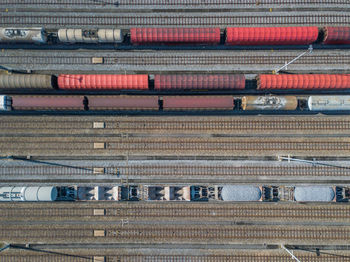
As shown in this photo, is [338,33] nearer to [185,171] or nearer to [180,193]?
[185,171]

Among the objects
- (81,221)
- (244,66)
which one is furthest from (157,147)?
(244,66)

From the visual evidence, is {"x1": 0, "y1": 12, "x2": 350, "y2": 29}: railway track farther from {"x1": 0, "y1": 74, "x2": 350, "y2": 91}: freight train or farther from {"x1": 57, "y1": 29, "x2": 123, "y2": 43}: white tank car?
{"x1": 0, "y1": 74, "x2": 350, "y2": 91}: freight train

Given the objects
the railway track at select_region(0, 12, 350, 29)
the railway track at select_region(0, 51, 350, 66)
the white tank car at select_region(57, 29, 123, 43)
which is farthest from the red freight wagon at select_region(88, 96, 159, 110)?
the railway track at select_region(0, 12, 350, 29)

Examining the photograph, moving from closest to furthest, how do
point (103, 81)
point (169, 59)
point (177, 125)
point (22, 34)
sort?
1. point (103, 81)
2. point (22, 34)
3. point (177, 125)
4. point (169, 59)

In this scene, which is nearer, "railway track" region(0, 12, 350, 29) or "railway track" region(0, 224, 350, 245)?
"railway track" region(0, 224, 350, 245)

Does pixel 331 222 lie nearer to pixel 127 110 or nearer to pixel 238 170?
pixel 238 170

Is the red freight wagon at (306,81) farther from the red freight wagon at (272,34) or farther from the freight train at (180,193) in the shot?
the freight train at (180,193)

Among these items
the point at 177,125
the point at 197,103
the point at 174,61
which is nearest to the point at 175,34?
the point at 174,61
